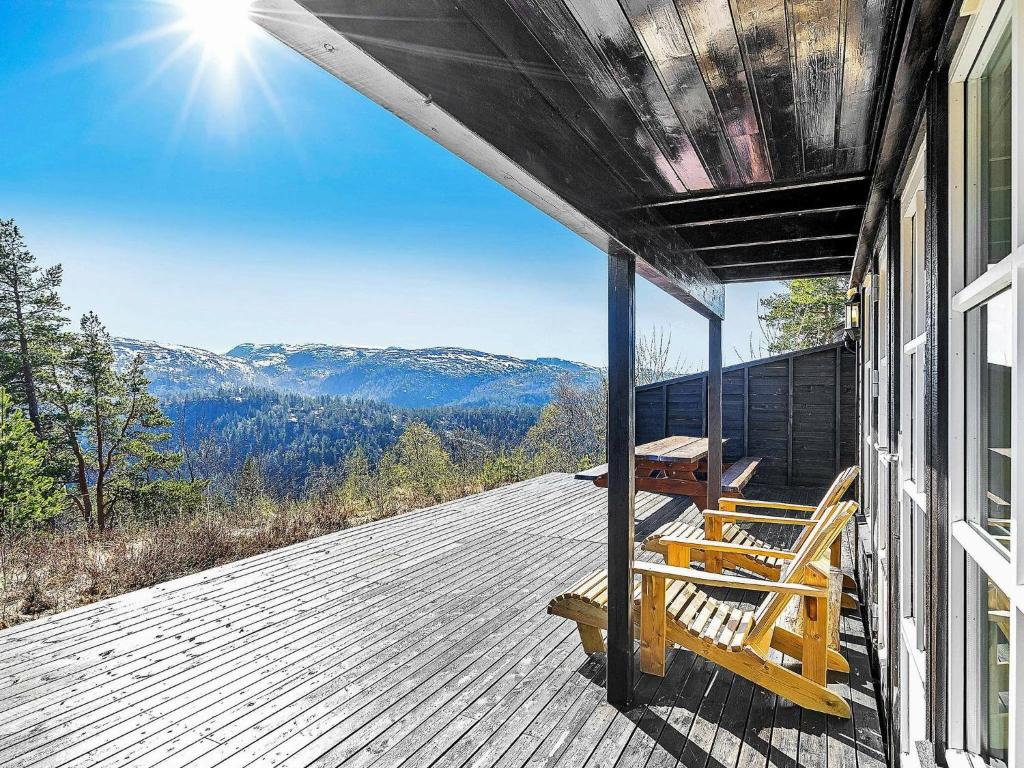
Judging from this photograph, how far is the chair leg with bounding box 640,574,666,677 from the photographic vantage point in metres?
2.46

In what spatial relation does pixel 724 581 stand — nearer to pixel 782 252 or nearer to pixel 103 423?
pixel 782 252

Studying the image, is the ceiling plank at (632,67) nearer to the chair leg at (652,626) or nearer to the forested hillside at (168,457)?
the chair leg at (652,626)

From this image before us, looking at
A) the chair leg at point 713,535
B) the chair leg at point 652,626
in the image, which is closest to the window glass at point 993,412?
the chair leg at point 652,626

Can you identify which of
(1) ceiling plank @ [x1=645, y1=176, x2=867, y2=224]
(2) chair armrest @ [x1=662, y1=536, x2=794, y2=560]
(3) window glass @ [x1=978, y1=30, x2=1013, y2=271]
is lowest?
(2) chair armrest @ [x1=662, y1=536, x2=794, y2=560]

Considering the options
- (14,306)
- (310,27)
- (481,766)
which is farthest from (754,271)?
(14,306)

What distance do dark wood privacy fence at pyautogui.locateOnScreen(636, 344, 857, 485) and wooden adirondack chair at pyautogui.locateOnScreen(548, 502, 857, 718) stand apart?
5.54m

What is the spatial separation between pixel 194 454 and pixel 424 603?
45.8ft

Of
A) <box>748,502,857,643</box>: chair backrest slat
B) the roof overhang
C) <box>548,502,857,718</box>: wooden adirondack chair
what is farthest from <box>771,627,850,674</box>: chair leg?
the roof overhang

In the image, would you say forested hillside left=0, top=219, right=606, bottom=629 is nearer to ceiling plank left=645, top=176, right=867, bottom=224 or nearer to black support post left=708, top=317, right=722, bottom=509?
black support post left=708, top=317, right=722, bottom=509

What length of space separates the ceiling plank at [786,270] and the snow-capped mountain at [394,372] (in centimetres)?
3141

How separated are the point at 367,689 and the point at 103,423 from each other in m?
13.7

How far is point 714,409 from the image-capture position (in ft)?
16.4

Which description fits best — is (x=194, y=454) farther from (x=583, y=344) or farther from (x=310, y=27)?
(x=583, y=344)

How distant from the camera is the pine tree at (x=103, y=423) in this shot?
1251cm
